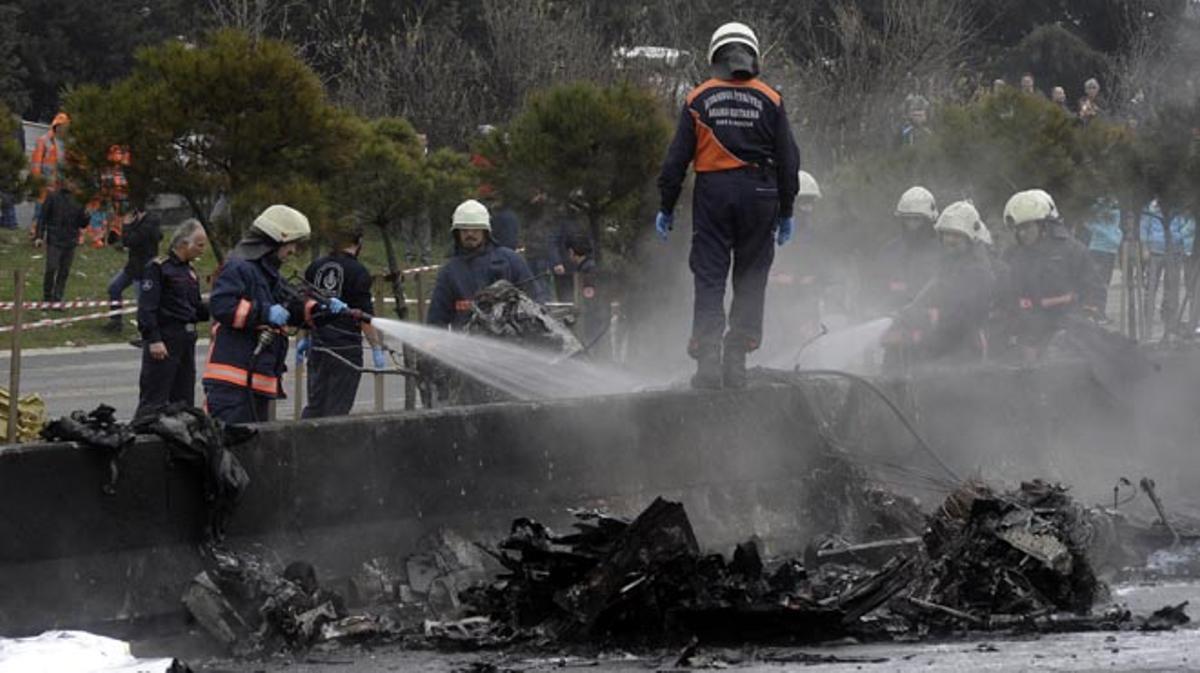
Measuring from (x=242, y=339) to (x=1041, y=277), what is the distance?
5607 millimetres

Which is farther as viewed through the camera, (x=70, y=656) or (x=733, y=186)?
(x=733, y=186)

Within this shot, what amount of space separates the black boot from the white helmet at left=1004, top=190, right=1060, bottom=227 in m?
4.39

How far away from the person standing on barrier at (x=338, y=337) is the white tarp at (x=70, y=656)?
602 centimetres

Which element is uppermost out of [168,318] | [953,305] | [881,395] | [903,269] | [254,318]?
[903,269]

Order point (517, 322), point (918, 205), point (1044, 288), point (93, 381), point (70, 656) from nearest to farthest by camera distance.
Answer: point (70, 656) < point (517, 322) < point (1044, 288) < point (918, 205) < point (93, 381)

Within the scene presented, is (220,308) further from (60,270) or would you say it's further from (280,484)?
(60,270)

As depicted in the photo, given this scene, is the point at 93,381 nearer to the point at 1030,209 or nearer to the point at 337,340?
the point at 337,340

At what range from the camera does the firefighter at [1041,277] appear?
48.5ft

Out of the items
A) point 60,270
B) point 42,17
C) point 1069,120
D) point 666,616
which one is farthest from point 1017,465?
point 42,17

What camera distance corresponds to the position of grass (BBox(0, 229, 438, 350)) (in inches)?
925

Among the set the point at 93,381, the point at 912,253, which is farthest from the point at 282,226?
the point at 93,381

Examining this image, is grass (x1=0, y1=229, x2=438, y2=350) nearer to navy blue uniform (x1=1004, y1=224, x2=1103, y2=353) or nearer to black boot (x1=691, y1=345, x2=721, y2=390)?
navy blue uniform (x1=1004, y1=224, x2=1103, y2=353)

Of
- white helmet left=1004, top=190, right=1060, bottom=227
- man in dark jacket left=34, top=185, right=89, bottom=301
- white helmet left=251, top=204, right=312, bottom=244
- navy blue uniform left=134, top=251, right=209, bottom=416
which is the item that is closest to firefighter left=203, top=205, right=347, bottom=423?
white helmet left=251, top=204, right=312, bottom=244

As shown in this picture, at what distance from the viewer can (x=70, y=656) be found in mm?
7898
